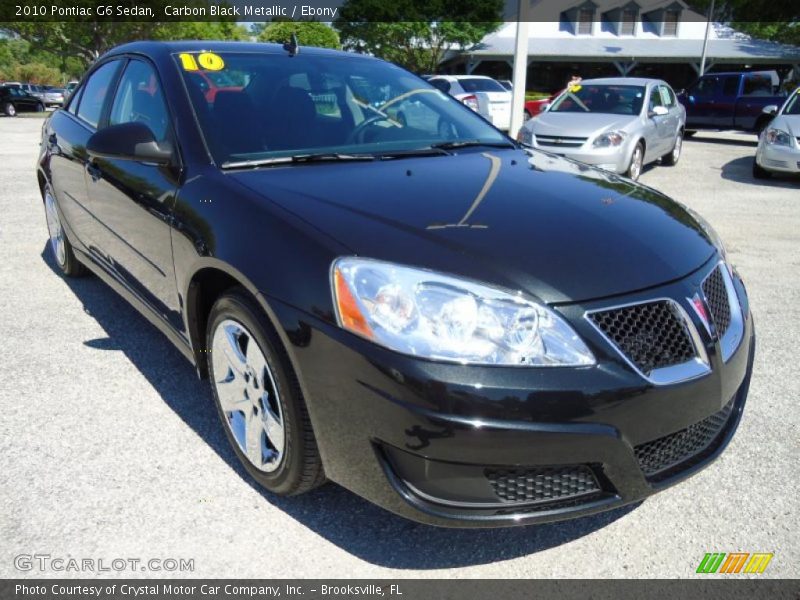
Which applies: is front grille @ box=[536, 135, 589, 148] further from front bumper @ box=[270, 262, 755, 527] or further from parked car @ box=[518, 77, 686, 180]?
front bumper @ box=[270, 262, 755, 527]

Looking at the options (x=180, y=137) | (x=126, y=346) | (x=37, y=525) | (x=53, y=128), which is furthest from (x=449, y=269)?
(x=53, y=128)

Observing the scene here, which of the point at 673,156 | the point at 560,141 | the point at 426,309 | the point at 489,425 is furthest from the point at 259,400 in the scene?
the point at 673,156

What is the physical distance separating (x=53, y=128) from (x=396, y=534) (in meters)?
3.64

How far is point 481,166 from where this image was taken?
287 centimetres

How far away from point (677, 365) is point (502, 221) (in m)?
0.70

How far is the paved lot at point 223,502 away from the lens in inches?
84.6

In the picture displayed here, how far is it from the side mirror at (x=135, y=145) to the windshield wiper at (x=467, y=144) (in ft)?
3.92

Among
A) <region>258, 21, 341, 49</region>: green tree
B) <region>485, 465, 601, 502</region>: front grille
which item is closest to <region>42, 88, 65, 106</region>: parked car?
<region>258, 21, 341, 49</region>: green tree

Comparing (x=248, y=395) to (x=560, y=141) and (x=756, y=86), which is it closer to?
(x=560, y=141)

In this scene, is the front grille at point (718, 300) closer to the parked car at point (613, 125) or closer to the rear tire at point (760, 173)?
the parked car at point (613, 125)

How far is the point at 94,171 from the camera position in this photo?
3461mm

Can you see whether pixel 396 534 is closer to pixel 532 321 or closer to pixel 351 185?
pixel 532 321

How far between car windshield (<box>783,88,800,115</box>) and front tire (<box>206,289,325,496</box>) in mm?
10437

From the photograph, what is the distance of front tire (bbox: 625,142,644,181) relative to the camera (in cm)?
940
